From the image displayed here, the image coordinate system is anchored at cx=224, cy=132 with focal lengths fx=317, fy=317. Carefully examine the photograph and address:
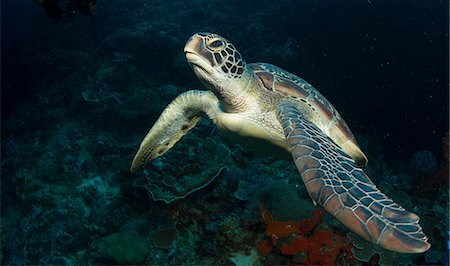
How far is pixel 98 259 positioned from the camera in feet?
10.7

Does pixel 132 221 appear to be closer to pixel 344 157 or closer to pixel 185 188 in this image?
pixel 185 188

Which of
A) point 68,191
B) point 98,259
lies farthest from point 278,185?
point 68,191

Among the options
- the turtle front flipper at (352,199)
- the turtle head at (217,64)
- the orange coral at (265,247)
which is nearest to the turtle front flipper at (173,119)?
the turtle head at (217,64)

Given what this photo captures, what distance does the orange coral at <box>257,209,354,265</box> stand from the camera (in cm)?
303

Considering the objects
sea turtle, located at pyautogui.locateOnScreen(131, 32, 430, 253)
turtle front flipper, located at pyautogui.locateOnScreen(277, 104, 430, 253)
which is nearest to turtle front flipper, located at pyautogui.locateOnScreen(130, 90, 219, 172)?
sea turtle, located at pyautogui.locateOnScreen(131, 32, 430, 253)

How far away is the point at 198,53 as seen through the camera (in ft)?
7.64

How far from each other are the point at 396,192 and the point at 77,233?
368 cm

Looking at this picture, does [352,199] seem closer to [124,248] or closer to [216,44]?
[216,44]

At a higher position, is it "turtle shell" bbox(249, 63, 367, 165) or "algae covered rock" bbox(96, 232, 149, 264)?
"turtle shell" bbox(249, 63, 367, 165)

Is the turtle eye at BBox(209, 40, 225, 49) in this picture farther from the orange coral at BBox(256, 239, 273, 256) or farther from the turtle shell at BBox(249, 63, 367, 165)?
the orange coral at BBox(256, 239, 273, 256)

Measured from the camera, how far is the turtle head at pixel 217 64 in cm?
234

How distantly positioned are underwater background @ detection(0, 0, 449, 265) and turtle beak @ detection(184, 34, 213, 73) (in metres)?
1.54

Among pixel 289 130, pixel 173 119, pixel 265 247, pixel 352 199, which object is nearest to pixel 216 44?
pixel 289 130

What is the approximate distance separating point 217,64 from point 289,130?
743 millimetres
